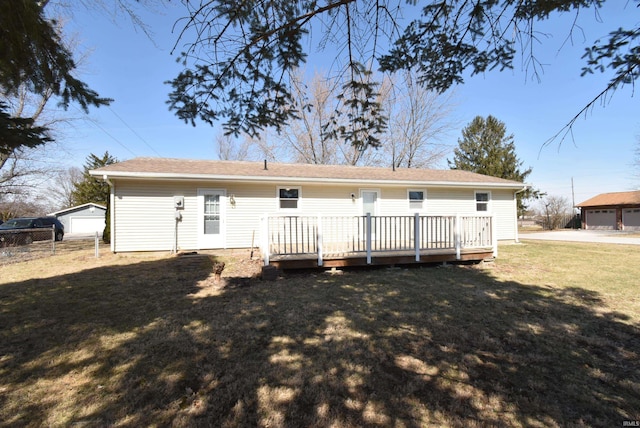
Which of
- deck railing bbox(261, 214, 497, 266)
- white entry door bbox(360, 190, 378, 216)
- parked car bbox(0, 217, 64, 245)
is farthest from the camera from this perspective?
parked car bbox(0, 217, 64, 245)

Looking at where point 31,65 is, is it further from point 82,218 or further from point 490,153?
point 82,218

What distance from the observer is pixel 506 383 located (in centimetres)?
237

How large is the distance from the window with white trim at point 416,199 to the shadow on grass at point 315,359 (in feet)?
22.9

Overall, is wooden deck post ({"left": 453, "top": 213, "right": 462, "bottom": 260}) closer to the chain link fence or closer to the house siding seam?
the house siding seam

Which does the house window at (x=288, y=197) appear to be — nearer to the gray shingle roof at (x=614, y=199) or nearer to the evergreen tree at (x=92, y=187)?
the evergreen tree at (x=92, y=187)

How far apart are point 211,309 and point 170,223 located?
6.38 metres

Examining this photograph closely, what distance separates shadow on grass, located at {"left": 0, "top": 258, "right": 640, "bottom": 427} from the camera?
6.70 feet

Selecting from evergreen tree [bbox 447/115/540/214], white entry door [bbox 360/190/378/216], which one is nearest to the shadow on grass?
white entry door [bbox 360/190/378/216]

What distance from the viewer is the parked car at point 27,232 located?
12.1 metres

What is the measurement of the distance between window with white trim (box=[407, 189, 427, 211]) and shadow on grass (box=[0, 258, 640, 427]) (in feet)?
22.9

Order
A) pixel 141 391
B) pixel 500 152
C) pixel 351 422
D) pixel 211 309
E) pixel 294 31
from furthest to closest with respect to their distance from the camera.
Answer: pixel 500 152, pixel 211 309, pixel 294 31, pixel 141 391, pixel 351 422

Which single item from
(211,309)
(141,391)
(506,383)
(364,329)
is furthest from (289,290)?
(506,383)

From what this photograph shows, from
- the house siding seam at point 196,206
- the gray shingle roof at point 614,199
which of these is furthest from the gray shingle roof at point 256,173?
the gray shingle roof at point 614,199

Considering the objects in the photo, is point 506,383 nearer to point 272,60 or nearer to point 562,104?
point 562,104
